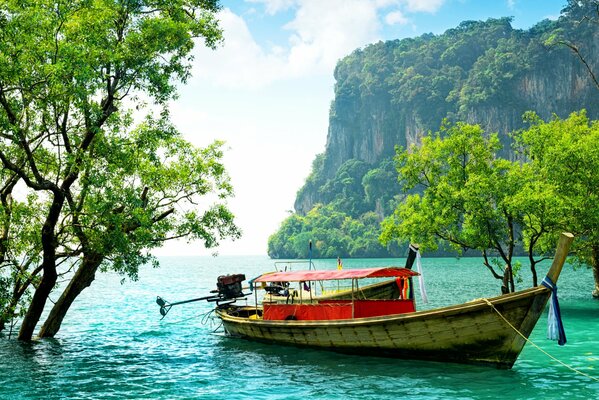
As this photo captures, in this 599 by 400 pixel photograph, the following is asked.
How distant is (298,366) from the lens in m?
17.5

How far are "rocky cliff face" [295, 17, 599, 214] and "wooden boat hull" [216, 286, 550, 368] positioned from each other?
132m

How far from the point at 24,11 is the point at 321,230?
14846cm

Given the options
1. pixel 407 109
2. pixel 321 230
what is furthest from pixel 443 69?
pixel 321 230

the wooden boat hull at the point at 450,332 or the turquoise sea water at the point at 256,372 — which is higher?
the wooden boat hull at the point at 450,332

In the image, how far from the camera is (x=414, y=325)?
52.8 ft

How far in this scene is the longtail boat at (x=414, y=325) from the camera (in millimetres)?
14594

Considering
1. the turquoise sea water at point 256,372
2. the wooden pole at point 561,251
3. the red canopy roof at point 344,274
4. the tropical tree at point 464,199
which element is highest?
the tropical tree at point 464,199

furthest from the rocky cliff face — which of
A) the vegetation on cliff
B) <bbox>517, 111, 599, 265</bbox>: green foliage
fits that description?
<bbox>517, 111, 599, 265</bbox>: green foliage

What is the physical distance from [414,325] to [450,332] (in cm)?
107

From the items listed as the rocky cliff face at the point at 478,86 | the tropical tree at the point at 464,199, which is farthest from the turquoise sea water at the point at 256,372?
the rocky cliff face at the point at 478,86

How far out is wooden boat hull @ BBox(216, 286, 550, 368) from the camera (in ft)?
47.9

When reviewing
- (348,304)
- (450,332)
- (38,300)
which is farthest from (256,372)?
(38,300)

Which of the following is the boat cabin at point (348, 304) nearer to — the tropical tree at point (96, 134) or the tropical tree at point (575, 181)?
the tropical tree at point (96, 134)

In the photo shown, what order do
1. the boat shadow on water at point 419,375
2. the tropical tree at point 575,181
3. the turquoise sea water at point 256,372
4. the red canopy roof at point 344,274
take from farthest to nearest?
the tropical tree at point 575,181 < the red canopy roof at point 344,274 < the turquoise sea water at point 256,372 < the boat shadow on water at point 419,375
